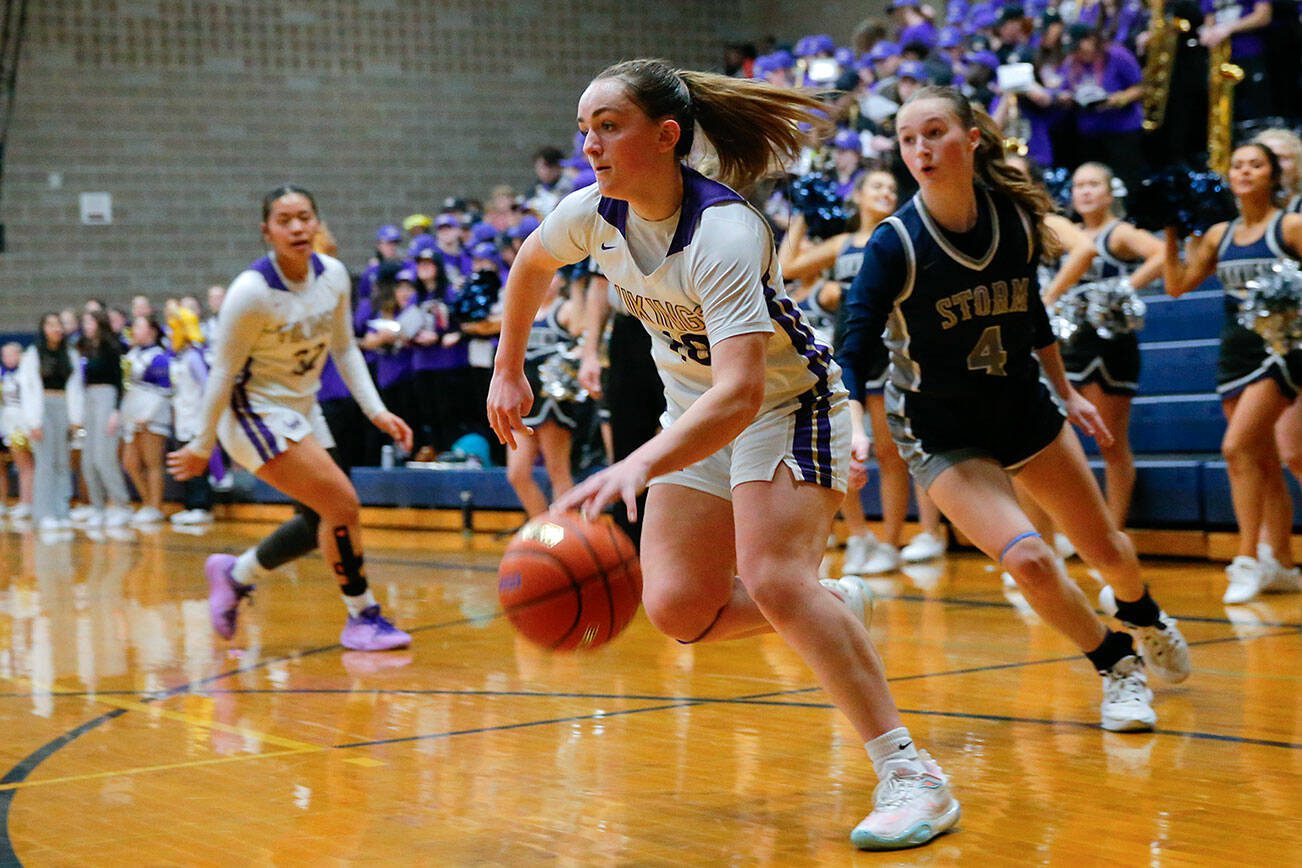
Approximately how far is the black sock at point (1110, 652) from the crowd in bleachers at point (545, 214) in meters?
3.22

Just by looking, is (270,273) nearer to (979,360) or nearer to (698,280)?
(979,360)

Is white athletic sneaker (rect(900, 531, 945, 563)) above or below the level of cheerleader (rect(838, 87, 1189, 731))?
below

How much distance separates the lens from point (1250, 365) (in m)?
6.22

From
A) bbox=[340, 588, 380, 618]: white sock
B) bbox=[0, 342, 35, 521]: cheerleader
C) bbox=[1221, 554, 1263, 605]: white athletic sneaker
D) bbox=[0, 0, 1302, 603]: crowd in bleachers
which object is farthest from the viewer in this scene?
bbox=[0, 342, 35, 521]: cheerleader

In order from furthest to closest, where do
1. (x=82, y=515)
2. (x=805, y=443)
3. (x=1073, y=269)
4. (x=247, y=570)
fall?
(x=82, y=515) < (x=1073, y=269) < (x=247, y=570) < (x=805, y=443)

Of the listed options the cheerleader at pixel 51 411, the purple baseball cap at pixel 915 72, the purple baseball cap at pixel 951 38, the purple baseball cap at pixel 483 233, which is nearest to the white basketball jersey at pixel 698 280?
the purple baseball cap at pixel 915 72

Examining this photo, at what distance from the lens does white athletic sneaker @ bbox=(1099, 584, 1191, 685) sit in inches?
164

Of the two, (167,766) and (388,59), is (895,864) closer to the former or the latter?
(167,766)

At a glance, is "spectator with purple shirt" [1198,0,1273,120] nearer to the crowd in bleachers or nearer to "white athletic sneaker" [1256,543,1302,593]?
the crowd in bleachers

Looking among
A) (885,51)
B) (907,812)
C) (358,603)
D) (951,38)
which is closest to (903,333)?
(907,812)

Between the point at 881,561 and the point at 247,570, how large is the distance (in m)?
3.17

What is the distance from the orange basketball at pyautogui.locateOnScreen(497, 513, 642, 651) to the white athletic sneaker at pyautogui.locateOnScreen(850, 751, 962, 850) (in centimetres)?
64

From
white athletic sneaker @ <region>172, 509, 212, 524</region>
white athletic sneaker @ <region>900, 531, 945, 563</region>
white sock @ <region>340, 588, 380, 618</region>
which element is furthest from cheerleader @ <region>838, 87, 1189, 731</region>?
white athletic sneaker @ <region>172, 509, 212, 524</region>

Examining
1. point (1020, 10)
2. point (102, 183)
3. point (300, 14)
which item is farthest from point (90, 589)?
point (300, 14)
